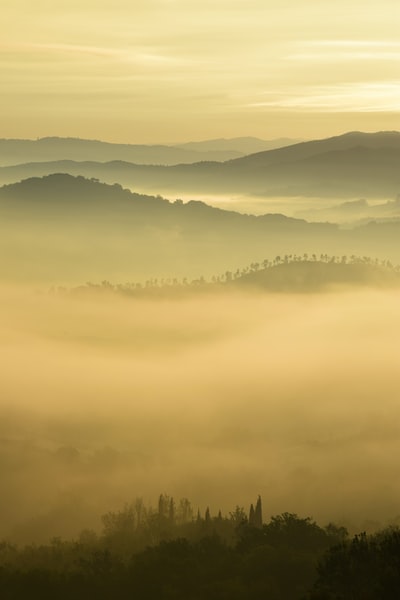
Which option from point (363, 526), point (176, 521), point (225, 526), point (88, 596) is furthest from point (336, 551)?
point (363, 526)

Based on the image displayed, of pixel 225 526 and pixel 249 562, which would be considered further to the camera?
pixel 225 526

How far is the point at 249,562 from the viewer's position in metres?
92.4

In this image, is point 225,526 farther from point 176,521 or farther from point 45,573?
point 45,573

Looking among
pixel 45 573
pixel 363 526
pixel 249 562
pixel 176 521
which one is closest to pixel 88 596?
pixel 45 573

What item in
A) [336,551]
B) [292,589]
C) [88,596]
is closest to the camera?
[336,551]

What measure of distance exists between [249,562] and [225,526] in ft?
189

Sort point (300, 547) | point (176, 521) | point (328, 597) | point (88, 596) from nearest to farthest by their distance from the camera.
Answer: point (328, 597), point (88, 596), point (300, 547), point (176, 521)

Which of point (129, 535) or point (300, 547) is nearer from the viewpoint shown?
point (300, 547)

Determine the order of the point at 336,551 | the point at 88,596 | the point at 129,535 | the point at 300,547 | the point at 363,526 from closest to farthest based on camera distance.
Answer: the point at 336,551, the point at 88,596, the point at 300,547, the point at 129,535, the point at 363,526

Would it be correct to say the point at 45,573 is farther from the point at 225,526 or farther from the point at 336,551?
the point at 225,526

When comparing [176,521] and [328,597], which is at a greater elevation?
[176,521]

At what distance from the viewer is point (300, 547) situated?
324 ft

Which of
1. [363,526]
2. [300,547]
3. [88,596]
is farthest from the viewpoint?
[363,526]

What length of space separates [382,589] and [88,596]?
3202 cm
